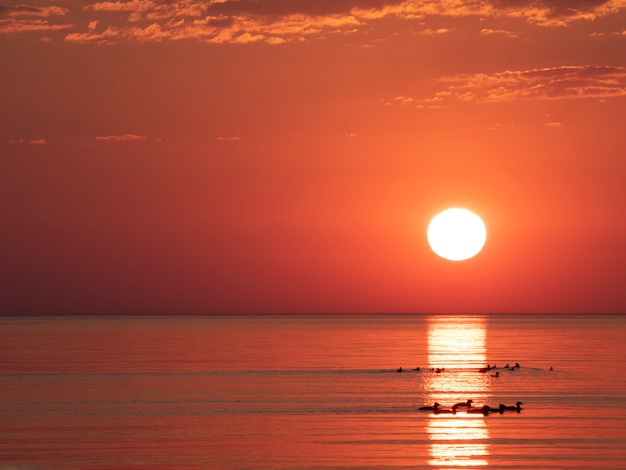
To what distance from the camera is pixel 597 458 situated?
43219 millimetres

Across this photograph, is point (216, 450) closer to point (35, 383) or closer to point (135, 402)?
point (135, 402)

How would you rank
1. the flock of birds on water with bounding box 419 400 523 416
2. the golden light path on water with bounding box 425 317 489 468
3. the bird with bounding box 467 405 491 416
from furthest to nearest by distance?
1. the flock of birds on water with bounding box 419 400 523 416
2. the bird with bounding box 467 405 491 416
3. the golden light path on water with bounding box 425 317 489 468

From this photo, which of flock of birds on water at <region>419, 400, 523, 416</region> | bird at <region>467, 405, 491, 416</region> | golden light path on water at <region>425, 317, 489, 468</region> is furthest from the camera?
flock of birds on water at <region>419, 400, 523, 416</region>

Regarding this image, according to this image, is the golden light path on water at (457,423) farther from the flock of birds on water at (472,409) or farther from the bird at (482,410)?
the bird at (482,410)

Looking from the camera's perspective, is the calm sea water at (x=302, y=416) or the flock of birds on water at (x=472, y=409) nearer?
the calm sea water at (x=302, y=416)

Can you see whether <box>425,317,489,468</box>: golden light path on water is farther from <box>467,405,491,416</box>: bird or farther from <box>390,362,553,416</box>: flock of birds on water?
<box>467,405,491,416</box>: bird

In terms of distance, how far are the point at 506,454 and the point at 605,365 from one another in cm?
6064

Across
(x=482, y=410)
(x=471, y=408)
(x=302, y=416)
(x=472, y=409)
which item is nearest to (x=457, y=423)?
(x=482, y=410)

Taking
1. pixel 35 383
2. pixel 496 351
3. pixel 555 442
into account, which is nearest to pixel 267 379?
pixel 35 383

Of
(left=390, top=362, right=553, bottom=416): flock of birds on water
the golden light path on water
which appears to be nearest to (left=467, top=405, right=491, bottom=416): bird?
(left=390, top=362, right=553, bottom=416): flock of birds on water

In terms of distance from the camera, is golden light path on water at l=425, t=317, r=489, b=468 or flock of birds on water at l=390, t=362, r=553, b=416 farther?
flock of birds on water at l=390, t=362, r=553, b=416

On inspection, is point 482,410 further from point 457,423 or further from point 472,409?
point 457,423

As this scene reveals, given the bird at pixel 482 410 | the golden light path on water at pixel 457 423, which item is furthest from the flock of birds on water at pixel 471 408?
the golden light path on water at pixel 457 423

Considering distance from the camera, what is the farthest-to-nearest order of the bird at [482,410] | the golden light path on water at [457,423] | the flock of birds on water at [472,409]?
the flock of birds on water at [472,409]
the bird at [482,410]
the golden light path on water at [457,423]
